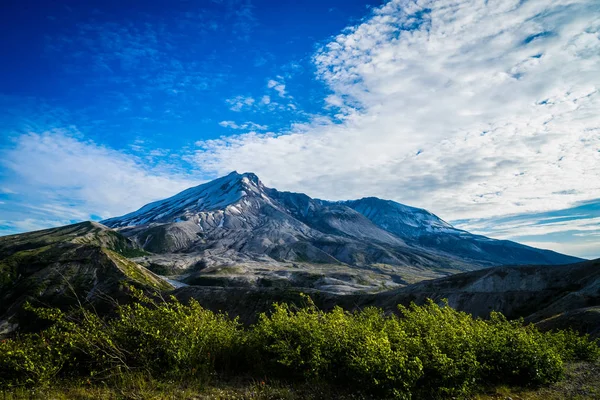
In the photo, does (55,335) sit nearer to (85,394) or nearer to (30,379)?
(30,379)

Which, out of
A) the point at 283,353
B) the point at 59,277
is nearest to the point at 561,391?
the point at 283,353

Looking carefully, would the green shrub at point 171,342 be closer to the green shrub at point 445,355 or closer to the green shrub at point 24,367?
the green shrub at point 24,367

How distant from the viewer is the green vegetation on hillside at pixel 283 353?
12.4 m

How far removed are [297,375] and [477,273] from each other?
98.1 metres

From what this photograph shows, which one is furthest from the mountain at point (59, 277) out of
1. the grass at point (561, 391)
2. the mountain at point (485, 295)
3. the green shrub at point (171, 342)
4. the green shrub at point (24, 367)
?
the grass at point (561, 391)

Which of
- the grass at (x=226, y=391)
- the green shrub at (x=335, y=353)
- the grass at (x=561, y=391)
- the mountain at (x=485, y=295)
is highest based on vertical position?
the green shrub at (x=335, y=353)

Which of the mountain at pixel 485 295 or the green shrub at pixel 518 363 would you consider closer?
the green shrub at pixel 518 363

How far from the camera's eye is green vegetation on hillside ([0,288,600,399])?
→ 12.4 metres

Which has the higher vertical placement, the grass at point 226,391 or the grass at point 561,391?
the grass at point 226,391

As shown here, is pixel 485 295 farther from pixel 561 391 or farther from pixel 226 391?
pixel 226 391

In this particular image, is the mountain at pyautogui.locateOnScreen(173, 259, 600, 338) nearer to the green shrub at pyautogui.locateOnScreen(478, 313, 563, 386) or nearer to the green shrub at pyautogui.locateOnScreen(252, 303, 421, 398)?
the green shrub at pyautogui.locateOnScreen(478, 313, 563, 386)

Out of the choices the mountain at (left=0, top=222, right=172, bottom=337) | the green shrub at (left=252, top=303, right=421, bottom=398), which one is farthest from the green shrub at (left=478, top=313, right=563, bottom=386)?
the mountain at (left=0, top=222, right=172, bottom=337)

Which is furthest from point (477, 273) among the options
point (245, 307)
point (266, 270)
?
point (266, 270)

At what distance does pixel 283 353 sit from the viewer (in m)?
13.9
